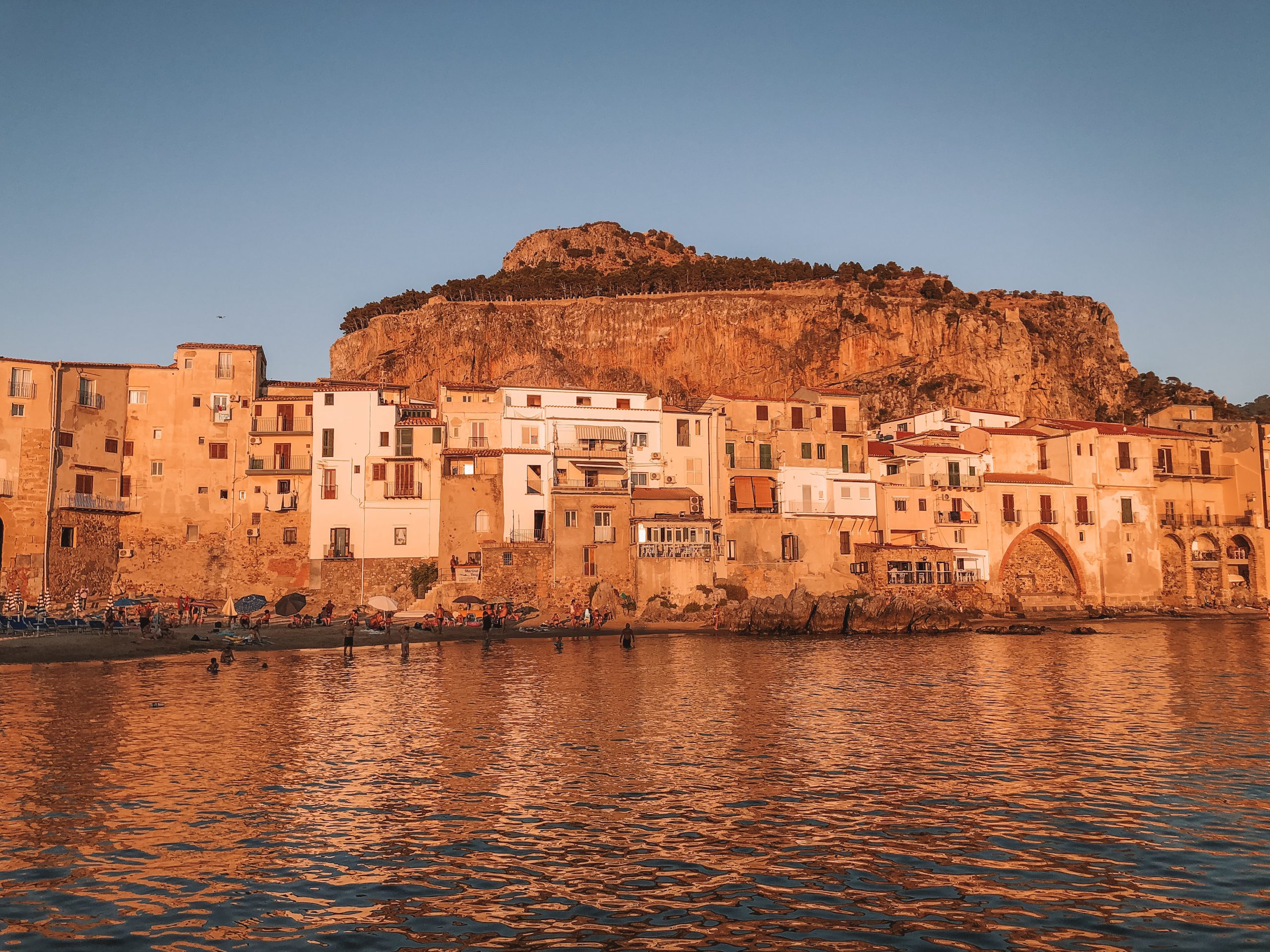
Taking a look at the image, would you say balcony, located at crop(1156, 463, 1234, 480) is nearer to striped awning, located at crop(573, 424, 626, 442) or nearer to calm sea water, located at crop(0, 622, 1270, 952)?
striped awning, located at crop(573, 424, 626, 442)

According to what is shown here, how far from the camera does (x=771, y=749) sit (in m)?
23.6

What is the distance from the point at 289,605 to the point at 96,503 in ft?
45.7

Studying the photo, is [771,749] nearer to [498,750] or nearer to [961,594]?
[498,750]

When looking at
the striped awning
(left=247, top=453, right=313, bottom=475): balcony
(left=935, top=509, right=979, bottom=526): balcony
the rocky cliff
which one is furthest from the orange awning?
the rocky cliff

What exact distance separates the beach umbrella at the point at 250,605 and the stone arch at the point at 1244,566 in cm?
7096

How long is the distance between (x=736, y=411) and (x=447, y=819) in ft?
174

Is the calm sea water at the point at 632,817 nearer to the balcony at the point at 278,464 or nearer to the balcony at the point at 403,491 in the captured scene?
the balcony at the point at 403,491

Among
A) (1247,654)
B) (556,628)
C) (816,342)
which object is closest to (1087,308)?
(816,342)

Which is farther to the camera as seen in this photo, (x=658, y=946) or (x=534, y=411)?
(x=534, y=411)

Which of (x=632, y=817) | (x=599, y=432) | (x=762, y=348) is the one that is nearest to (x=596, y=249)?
(x=762, y=348)

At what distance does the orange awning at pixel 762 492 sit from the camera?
218 ft

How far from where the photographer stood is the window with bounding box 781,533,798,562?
65938mm

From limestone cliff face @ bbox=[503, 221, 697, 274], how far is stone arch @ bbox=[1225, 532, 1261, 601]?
9799 cm

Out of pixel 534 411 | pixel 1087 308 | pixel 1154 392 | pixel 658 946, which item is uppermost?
pixel 1087 308
